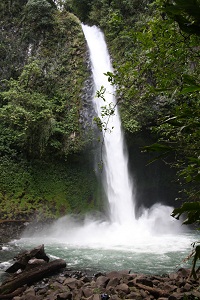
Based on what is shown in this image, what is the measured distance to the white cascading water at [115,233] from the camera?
773 centimetres

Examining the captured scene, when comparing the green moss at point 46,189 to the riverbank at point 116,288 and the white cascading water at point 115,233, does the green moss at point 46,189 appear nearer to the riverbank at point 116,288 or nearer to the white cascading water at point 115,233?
the white cascading water at point 115,233

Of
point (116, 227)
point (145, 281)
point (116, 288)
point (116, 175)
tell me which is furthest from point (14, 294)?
point (116, 175)

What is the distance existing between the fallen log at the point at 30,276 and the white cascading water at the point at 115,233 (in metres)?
0.75

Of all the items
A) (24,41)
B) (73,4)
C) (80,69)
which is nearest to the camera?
(80,69)

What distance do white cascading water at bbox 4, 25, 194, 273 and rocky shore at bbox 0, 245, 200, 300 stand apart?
1289 mm

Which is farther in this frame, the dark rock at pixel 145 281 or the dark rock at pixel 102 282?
the dark rock at pixel 102 282

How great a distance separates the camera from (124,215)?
13.2m

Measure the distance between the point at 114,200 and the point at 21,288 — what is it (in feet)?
27.7

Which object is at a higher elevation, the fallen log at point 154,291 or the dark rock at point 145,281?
the dark rock at point 145,281

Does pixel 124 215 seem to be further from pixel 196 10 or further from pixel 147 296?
pixel 196 10

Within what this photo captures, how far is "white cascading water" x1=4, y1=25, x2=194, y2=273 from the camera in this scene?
773cm

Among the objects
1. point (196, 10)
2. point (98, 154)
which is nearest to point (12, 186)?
point (98, 154)

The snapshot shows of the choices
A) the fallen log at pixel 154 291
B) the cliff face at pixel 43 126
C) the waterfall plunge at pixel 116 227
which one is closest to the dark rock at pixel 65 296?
the fallen log at pixel 154 291

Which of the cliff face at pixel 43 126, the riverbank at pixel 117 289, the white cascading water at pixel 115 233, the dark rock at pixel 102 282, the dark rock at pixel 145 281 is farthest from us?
the cliff face at pixel 43 126
